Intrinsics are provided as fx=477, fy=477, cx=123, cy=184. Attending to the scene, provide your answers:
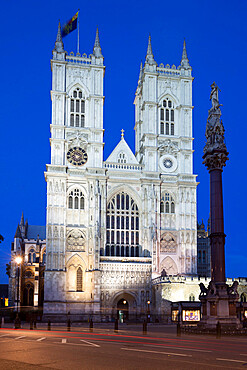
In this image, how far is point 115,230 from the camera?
66000mm

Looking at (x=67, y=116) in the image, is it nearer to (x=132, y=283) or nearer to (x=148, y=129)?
(x=148, y=129)

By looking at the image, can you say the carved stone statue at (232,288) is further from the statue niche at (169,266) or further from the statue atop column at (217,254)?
the statue niche at (169,266)

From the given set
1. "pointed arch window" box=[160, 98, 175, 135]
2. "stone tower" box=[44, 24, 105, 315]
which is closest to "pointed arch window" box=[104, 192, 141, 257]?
"stone tower" box=[44, 24, 105, 315]

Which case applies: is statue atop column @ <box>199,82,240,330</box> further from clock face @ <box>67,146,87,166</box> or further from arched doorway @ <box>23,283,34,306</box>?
arched doorway @ <box>23,283,34,306</box>

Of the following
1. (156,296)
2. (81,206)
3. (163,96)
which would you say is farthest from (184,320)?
(163,96)

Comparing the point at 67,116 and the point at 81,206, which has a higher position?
the point at 67,116

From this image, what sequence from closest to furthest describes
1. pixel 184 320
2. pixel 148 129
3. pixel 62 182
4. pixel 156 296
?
pixel 184 320
pixel 156 296
pixel 62 182
pixel 148 129

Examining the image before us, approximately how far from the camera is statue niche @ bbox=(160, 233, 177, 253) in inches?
2598

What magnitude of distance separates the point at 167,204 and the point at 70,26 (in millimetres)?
29240

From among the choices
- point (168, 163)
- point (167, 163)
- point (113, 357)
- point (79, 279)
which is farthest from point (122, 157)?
point (113, 357)

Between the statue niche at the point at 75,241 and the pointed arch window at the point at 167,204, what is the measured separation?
469 inches

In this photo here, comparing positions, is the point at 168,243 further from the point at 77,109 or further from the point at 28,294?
the point at 28,294

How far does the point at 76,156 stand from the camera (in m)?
66.9

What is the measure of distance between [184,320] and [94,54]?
4158 cm
